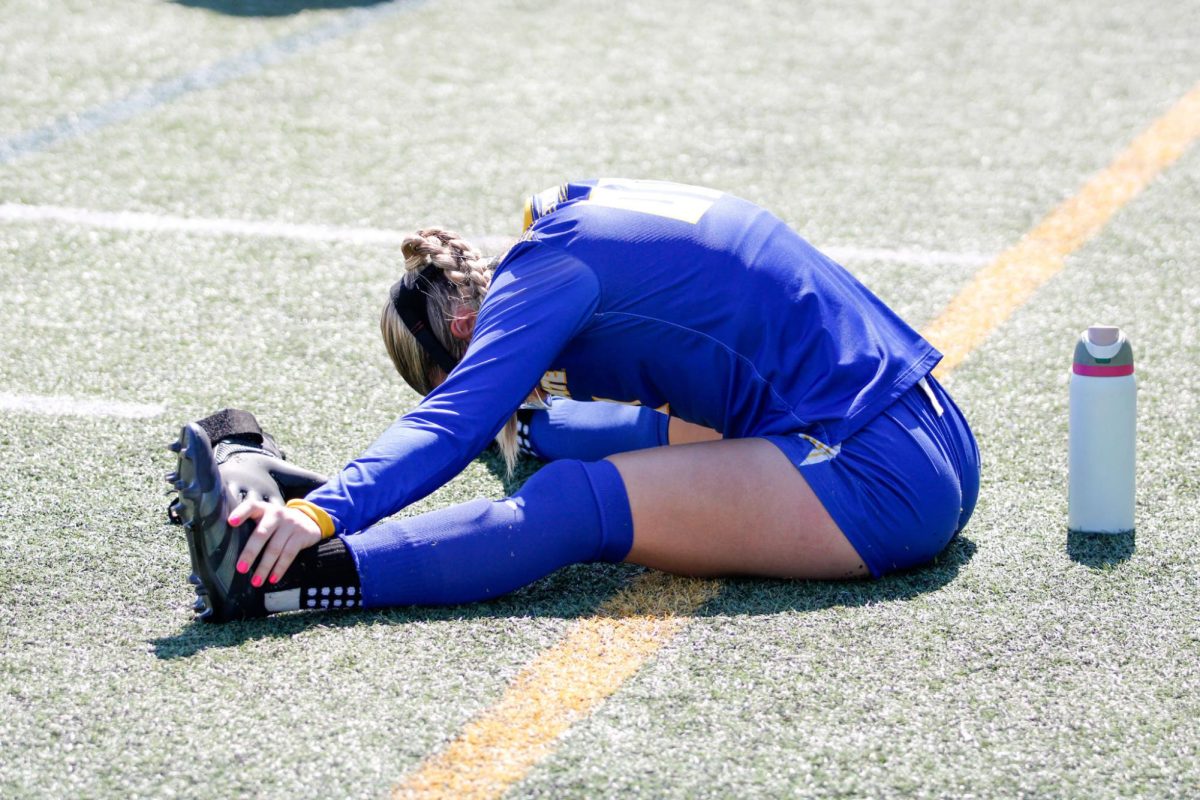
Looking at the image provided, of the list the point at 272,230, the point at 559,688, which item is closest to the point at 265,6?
the point at 272,230

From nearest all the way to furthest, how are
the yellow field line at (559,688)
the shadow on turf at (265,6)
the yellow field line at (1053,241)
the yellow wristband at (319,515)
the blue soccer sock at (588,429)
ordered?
the yellow field line at (559,688) → the yellow wristband at (319,515) → the blue soccer sock at (588,429) → the yellow field line at (1053,241) → the shadow on turf at (265,6)

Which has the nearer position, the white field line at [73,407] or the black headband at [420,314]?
the black headband at [420,314]

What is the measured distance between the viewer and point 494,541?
281cm

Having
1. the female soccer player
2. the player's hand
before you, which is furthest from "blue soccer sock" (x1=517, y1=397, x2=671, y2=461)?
the player's hand

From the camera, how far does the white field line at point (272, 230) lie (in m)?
5.11

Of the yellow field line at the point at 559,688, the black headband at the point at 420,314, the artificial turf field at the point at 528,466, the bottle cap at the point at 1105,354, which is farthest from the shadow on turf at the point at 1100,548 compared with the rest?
the black headband at the point at 420,314

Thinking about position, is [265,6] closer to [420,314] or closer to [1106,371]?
[420,314]

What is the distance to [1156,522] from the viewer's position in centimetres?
325

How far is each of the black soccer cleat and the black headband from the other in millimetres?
Answer: 525

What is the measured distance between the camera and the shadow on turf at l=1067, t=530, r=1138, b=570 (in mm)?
3061

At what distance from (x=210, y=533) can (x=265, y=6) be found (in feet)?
19.4

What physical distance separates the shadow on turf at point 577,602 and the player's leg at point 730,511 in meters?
0.06

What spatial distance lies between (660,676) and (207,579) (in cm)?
78

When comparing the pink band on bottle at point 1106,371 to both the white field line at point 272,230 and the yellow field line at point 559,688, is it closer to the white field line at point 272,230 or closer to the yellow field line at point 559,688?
the yellow field line at point 559,688
